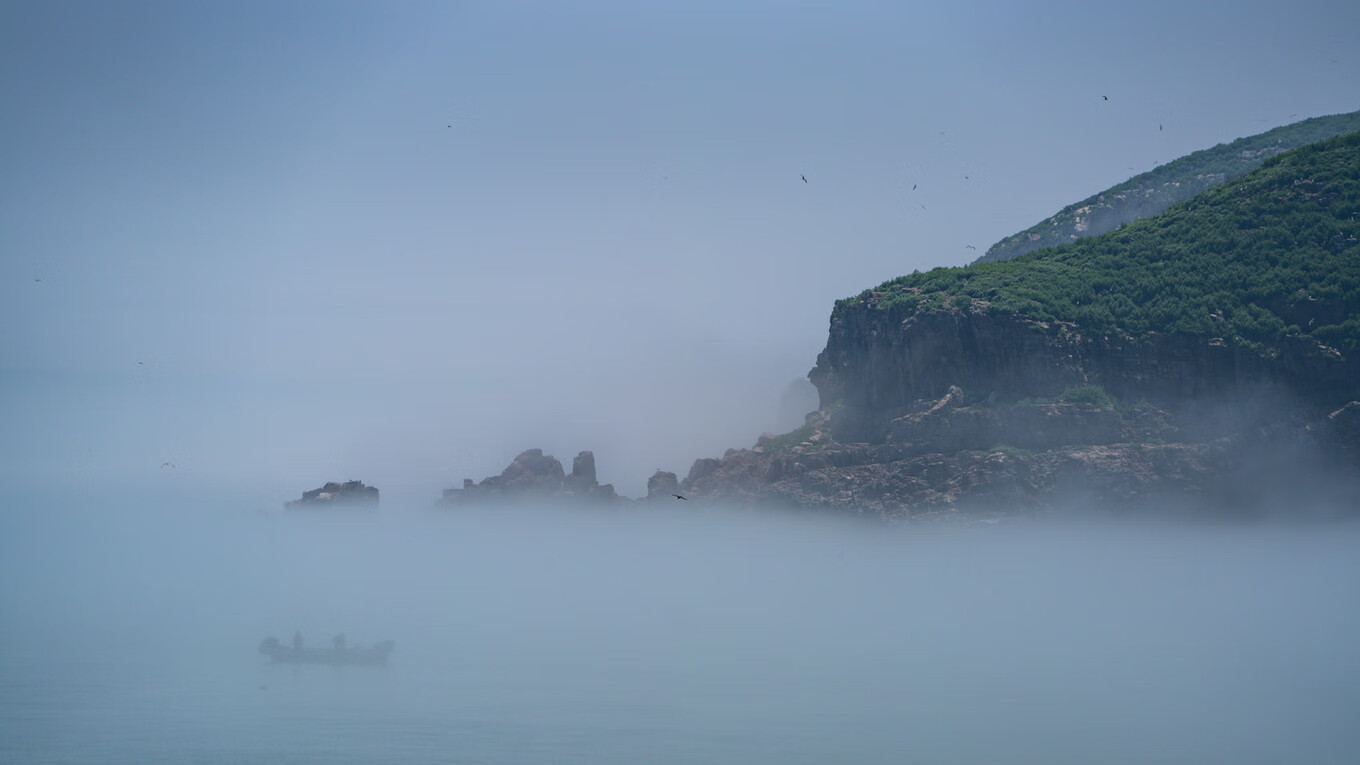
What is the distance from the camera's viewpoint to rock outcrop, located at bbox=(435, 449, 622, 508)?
3802 inches

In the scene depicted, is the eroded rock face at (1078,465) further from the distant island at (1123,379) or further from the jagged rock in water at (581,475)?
the jagged rock in water at (581,475)

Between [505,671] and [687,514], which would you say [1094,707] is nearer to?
[505,671]

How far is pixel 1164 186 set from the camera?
13100cm

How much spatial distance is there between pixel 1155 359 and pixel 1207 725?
42112 mm

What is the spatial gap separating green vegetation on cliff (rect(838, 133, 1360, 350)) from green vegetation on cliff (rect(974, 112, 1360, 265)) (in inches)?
1523

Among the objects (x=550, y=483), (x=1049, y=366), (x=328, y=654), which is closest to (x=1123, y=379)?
(x=1049, y=366)

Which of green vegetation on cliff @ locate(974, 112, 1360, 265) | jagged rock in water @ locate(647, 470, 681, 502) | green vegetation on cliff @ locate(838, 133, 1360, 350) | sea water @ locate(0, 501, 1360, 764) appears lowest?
sea water @ locate(0, 501, 1360, 764)

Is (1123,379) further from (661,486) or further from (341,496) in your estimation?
(341,496)

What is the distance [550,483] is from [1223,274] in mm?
56884

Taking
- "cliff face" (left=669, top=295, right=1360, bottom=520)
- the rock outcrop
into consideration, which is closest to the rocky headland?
"cliff face" (left=669, top=295, right=1360, bottom=520)

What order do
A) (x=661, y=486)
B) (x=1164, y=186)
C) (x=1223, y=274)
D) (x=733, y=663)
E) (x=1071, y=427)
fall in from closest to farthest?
(x=733, y=663), (x=1071, y=427), (x=1223, y=274), (x=661, y=486), (x=1164, y=186)

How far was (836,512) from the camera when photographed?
77188 millimetres

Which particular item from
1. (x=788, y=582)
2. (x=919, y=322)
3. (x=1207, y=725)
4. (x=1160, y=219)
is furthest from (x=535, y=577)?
(x=1160, y=219)

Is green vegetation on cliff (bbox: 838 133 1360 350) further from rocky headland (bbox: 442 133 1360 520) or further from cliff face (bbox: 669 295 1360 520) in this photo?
cliff face (bbox: 669 295 1360 520)
